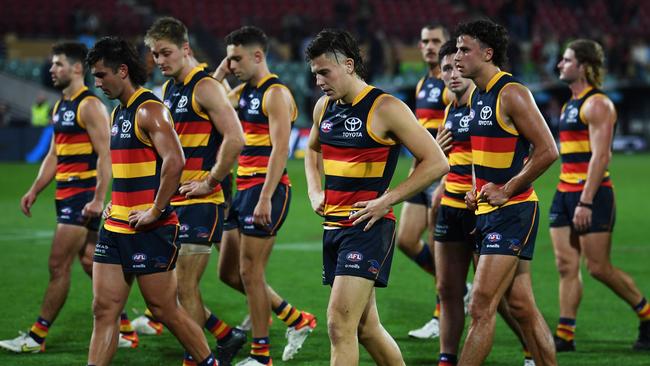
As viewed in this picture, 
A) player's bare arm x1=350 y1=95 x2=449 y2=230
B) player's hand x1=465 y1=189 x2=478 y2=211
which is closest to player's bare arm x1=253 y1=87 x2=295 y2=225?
player's hand x1=465 y1=189 x2=478 y2=211

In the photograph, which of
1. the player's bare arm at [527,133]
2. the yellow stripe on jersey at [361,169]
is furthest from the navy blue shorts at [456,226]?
the yellow stripe on jersey at [361,169]

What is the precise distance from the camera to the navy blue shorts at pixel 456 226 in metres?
7.02

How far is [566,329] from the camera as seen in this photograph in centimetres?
795

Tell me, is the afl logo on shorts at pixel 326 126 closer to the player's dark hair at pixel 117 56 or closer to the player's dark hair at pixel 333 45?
the player's dark hair at pixel 333 45

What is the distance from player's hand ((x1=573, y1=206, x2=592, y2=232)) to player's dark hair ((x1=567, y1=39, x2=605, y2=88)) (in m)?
1.07

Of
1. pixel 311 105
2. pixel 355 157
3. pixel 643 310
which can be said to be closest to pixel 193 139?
pixel 355 157

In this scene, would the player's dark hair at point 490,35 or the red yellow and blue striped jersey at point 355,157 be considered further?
the player's dark hair at point 490,35

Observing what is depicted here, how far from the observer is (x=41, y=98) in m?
26.1

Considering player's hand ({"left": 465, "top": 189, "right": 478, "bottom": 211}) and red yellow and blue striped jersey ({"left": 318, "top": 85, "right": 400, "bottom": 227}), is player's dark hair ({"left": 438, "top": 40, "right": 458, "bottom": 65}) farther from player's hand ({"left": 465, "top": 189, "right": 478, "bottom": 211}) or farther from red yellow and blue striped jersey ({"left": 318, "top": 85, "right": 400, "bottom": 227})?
red yellow and blue striped jersey ({"left": 318, "top": 85, "right": 400, "bottom": 227})

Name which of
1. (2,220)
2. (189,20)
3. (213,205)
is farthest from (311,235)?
(189,20)

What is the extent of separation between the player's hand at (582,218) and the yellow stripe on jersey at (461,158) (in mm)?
1132

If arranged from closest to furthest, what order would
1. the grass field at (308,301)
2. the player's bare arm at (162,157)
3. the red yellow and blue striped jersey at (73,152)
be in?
1. the player's bare arm at (162,157)
2. the grass field at (308,301)
3. the red yellow and blue striped jersey at (73,152)

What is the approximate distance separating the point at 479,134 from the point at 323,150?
1.08 m

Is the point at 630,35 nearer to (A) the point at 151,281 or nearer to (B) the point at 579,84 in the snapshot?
(B) the point at 579,84
